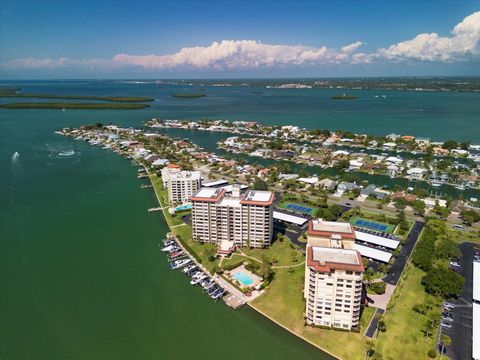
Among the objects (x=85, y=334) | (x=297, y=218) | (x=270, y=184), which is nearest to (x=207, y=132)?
(x=270, y=184)

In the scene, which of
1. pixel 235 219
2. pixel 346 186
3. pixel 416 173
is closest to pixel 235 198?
pixel 235 219

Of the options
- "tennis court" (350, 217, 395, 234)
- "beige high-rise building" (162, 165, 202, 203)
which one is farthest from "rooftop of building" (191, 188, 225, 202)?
"tennis court" (350, 217, 395, 234)

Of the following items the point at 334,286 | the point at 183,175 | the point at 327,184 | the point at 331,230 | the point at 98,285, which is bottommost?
the point at 98,285

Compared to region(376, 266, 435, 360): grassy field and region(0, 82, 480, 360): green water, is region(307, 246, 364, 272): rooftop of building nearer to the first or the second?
region(376, 266, 435, 360): grassy field

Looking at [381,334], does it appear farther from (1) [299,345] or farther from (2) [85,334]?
(2) [85,334]

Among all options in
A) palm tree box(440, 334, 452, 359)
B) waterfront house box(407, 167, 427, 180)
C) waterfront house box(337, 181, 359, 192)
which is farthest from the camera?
waterfront house box(407, 167, 427, 180)

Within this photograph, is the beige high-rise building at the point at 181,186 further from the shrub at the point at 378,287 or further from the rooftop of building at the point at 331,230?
the shrub at the point at 378,287

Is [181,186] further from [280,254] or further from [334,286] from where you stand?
[334,286]
